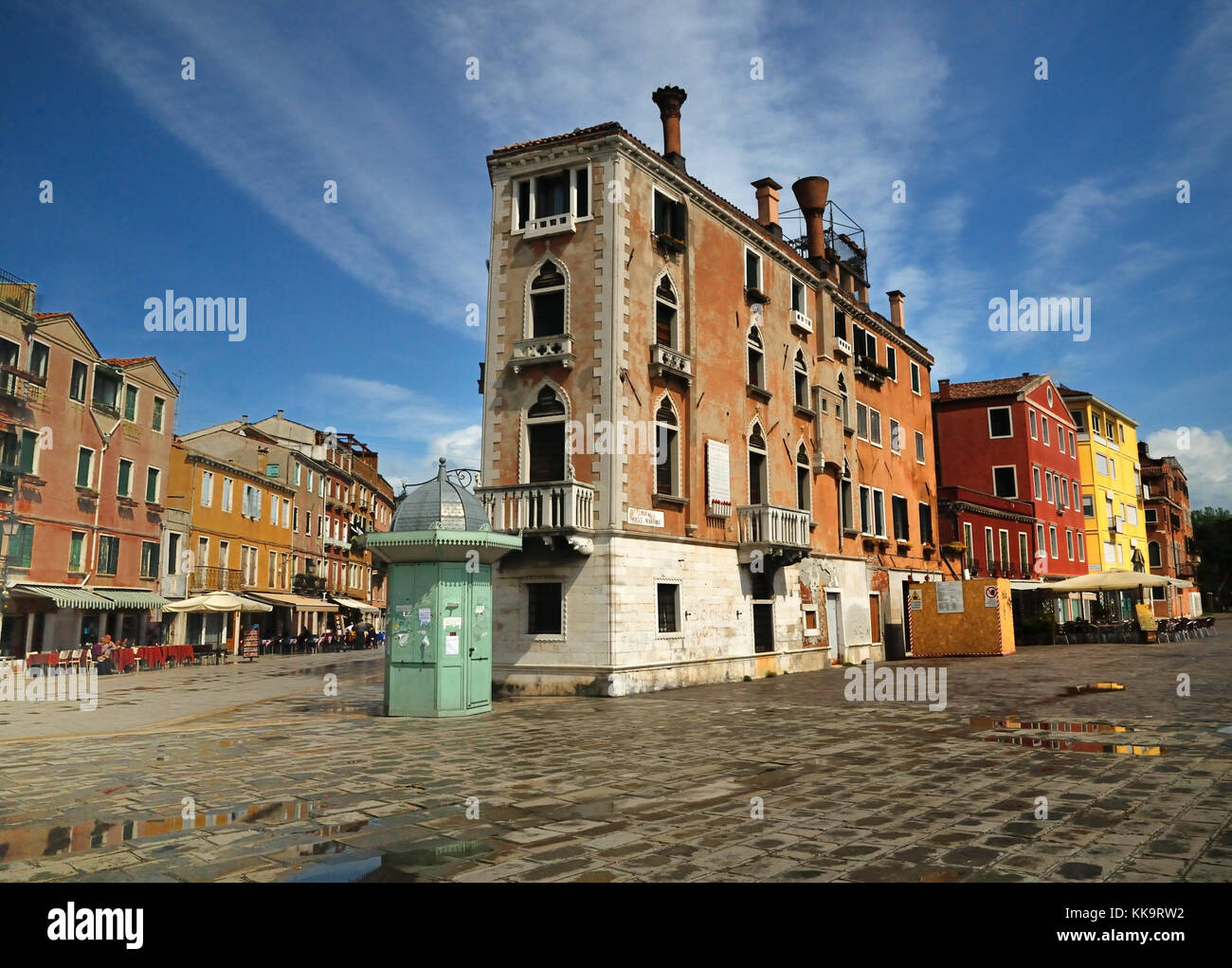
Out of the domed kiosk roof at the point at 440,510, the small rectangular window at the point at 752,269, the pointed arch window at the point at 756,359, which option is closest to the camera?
the domed kiosk roof at the point at 440,510

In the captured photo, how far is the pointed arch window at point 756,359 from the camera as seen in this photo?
87.6 feet

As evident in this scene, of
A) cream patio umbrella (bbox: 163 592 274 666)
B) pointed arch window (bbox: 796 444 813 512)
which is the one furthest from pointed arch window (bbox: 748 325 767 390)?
cream patio umbrella (bbox: 163 592 274 666)

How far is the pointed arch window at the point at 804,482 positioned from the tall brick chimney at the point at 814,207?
8.28m

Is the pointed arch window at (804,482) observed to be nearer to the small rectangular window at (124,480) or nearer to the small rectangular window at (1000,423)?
the small rectangular window at (1000,423)

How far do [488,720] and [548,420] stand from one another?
865 cm

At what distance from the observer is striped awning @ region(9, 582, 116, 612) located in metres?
29.4

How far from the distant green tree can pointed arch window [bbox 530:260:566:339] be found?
100018mm

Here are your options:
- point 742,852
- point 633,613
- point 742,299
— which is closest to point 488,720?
point 633,613

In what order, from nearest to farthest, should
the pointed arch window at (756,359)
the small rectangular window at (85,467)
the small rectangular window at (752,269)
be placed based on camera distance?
the pointed arch window at (756,359), the small rectangular window at (752,269), the small rectangular window at (85,467)

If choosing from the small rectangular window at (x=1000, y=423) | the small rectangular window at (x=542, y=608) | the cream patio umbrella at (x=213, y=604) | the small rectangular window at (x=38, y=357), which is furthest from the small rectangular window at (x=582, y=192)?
the small rectangular window at (x=1000, y=423)

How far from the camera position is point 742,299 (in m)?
26.3

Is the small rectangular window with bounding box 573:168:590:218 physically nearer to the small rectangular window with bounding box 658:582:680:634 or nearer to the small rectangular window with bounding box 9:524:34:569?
A: the small rectangular window with bounding box 658:582:680:634

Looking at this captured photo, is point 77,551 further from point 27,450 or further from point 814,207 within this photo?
point 814,207

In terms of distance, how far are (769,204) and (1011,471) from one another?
25.2m
